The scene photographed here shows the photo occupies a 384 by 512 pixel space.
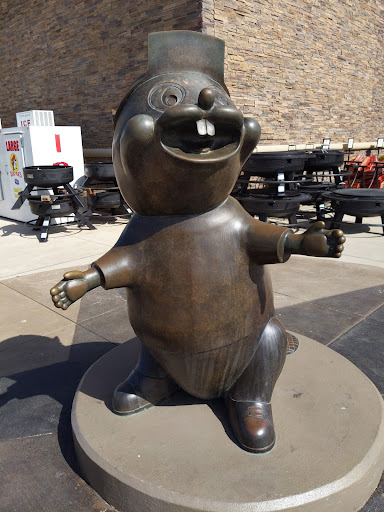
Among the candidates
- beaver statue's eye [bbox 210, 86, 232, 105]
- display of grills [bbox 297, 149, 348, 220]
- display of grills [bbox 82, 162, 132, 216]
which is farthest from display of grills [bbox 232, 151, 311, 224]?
beaver statue's eye [bbox 210, 86, 232, 105]

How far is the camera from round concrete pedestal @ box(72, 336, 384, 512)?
157cm

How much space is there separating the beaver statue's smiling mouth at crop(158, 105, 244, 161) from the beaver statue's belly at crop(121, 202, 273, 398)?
0.29 m

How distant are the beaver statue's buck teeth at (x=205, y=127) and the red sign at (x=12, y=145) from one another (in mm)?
7317

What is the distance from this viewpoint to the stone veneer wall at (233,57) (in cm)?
856

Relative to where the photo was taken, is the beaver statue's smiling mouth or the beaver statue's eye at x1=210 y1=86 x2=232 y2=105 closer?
the beaver statue's smiling mouth

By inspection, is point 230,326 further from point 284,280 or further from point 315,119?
point 315,119

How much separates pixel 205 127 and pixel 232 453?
134 cm

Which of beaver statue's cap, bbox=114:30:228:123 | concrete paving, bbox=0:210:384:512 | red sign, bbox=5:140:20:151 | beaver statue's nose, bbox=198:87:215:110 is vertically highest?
beaver statue's cap, bbox=114:30:228:123

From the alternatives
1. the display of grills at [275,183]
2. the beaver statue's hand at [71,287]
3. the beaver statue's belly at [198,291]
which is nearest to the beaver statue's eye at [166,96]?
the beaver statue's belly at [198,291]

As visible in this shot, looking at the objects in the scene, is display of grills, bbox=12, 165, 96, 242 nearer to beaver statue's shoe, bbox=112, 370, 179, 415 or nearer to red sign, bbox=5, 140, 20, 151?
red sign, bbox=5, 140, 20, 151

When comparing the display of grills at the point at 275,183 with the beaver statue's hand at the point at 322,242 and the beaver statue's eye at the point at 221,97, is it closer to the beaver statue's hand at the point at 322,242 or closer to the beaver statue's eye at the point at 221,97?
the beaver statue's eye at the point at 221,97

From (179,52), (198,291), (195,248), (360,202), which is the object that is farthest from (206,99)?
(360,202)

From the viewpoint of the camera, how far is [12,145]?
8.03 m

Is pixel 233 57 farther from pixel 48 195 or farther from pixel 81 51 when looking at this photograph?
pixel 48 195
